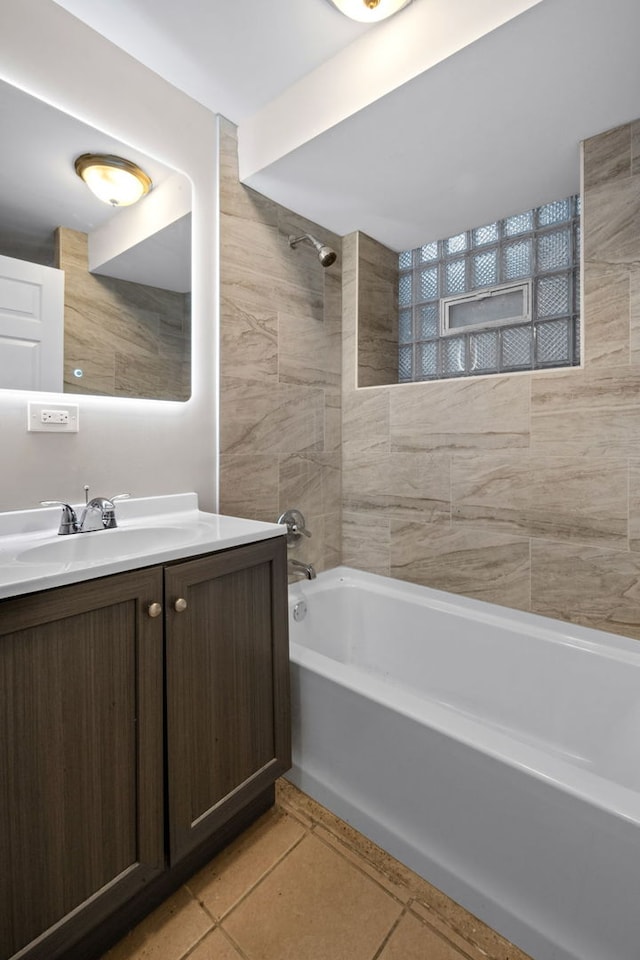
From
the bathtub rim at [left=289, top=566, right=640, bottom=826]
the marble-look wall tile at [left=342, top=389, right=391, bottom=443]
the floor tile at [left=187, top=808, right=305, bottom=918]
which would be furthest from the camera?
the marble-look wall tile at [left=342, top=389, right=391, bottom=443]

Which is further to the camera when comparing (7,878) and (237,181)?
(237,181)

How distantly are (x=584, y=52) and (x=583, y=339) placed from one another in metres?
0.80

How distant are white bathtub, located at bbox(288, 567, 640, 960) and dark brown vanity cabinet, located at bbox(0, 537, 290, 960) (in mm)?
281

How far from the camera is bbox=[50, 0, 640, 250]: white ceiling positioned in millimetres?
1248

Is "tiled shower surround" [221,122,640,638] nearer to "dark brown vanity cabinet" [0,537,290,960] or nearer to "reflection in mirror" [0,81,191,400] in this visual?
"reflection in mirror" [0,81,191,400]

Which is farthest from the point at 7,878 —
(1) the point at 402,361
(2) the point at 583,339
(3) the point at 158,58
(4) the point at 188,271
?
(1) the point at 402,361

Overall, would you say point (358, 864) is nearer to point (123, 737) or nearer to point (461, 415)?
point (123, 737)

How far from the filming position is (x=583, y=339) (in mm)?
1618

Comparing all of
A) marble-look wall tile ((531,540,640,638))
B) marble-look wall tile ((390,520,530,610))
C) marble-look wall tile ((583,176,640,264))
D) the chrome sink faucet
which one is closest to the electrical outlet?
the chrome sink faucet

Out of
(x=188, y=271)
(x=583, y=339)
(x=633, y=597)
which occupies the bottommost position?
(x=633, y=597)

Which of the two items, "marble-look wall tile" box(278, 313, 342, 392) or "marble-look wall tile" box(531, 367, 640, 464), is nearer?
"marble-look wall tile" box(531, 367, 640, 464)

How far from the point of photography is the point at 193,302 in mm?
1710

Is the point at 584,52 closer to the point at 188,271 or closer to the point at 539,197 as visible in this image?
the point at 539,197

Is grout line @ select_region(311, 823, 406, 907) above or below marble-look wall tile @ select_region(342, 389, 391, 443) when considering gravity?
below
